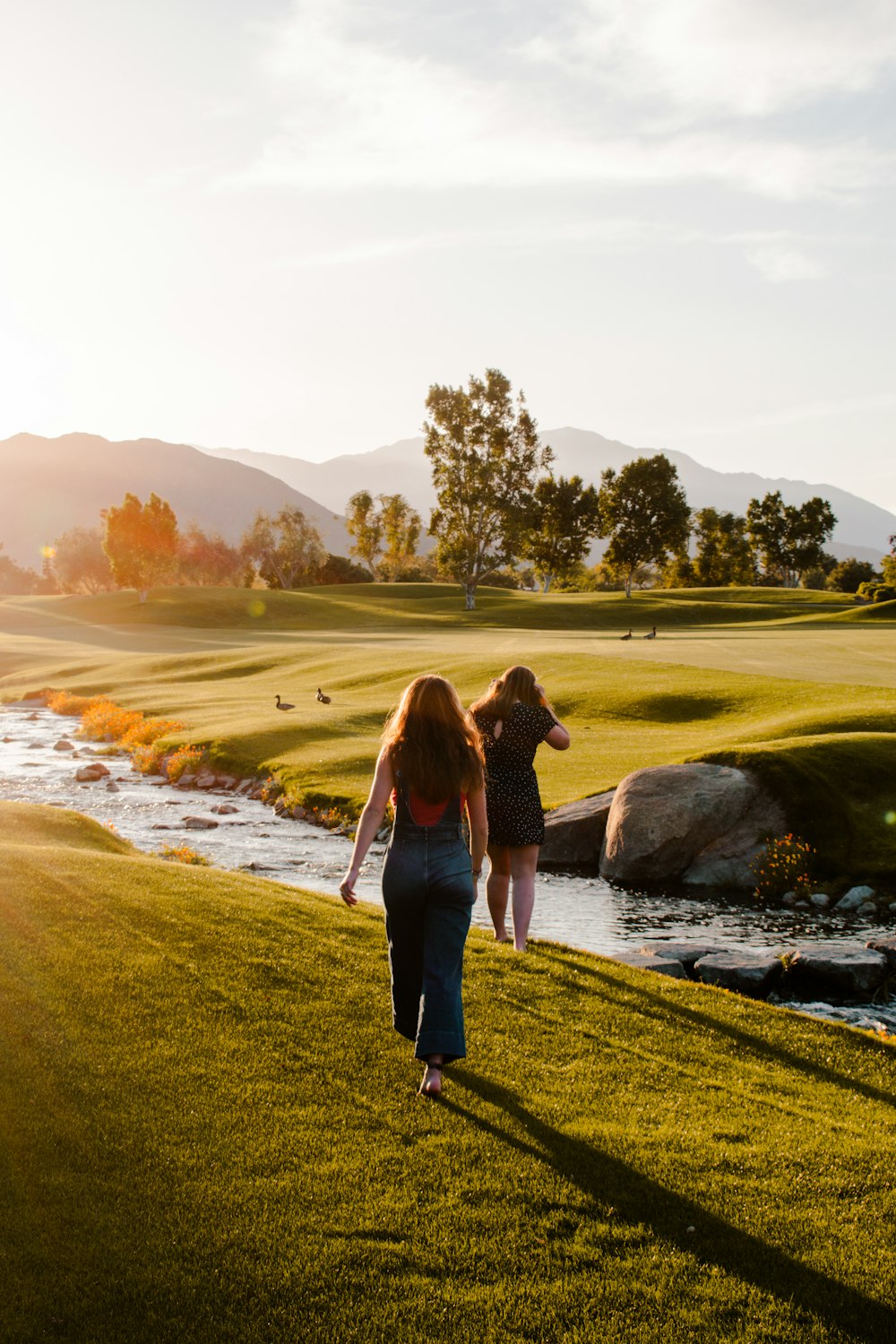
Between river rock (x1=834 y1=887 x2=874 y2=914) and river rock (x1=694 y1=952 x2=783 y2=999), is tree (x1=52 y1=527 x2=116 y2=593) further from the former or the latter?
river rock (x1=694 y1=952 x2=783 y2=999)

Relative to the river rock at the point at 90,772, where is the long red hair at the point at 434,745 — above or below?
above

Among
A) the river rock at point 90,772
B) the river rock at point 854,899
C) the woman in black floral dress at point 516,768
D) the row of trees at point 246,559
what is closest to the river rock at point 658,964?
the woman in black floral dress at point 516,768

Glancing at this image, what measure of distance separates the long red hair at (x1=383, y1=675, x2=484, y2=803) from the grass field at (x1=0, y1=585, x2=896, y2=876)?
49.7 feet

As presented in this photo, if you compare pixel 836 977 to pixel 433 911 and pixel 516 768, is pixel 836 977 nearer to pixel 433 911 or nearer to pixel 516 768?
pixel 516 768

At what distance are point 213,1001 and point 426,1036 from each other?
96.8 inches

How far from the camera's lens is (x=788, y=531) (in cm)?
12356

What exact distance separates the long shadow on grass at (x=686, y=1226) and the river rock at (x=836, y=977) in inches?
321

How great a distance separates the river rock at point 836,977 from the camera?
47.3ft

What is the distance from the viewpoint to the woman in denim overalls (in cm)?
792

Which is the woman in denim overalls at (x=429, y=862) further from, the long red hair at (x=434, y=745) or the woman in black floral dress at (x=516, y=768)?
the woman in black floral dress at (x=516, y=768)

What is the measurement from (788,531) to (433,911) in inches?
4904

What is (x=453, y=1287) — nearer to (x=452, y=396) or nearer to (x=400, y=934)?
(x=400, y=934)

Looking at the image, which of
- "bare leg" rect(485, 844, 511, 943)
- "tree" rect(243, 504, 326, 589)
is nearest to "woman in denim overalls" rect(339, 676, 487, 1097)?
"bare leg" rect(485, 844, 511, 943)

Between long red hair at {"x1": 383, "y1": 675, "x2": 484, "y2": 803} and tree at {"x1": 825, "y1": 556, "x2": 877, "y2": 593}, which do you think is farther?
tree at {"x1": 825, "y1": 556, "x2": 877, "y2": 593}
